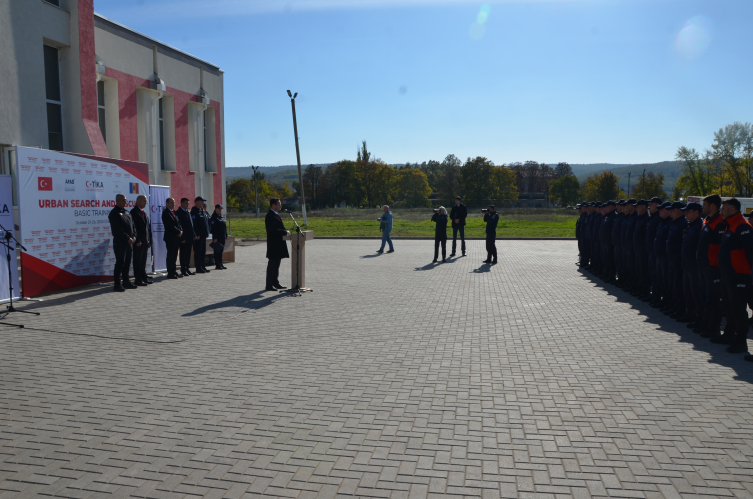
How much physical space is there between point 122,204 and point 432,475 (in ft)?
33.5

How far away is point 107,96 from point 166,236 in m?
8.61

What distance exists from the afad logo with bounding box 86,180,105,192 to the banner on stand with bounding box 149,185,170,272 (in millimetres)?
1946

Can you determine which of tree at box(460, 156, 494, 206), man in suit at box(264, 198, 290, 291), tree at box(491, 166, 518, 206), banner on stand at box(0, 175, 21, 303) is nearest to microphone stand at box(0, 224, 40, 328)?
banner on stand at box(0, 175, 21, 303)

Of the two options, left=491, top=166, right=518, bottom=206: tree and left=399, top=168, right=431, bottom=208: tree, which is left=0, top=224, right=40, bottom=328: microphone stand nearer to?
left=491, top=166, right=518, bottom=206: tree

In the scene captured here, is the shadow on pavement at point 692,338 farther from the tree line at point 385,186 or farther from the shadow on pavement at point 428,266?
the tree line at point 385,186

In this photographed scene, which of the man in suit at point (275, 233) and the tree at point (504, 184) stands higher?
the tree at point (504, 184)

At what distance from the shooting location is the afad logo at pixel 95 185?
1240cm

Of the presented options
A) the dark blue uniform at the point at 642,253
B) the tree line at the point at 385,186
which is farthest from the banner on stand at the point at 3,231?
the tree line at the point at 385,186

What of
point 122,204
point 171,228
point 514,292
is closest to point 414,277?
point 514,292

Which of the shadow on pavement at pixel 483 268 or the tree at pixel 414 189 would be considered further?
the tree at pixel 414 189

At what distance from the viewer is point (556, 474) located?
3859mm

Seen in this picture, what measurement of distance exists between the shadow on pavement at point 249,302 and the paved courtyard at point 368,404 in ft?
0.51

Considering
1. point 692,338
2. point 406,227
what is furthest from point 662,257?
point 406,227

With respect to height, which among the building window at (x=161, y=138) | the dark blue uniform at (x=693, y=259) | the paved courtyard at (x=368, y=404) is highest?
the building window at (x=161, y=138)
